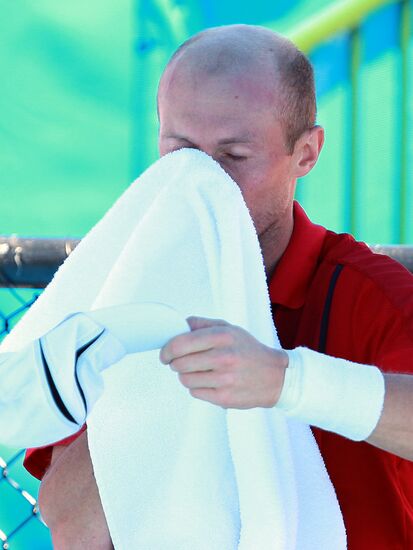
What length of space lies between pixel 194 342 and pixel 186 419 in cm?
Result: 26

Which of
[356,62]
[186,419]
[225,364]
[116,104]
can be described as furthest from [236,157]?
[116,104]

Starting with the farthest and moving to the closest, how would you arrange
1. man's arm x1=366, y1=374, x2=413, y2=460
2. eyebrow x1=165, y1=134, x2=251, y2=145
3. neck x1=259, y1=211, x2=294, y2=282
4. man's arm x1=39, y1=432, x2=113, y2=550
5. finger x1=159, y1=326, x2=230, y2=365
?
neck x1=259, y1=211, x2=294, y2=282 < eyebrow x1=165, y1=134, x2=251, y2=145 < man's arm x1=39, y1=432, x2=113, y2=550 < man's arm x1=366, y1=374, x2=413, y2=460 < finger x1=159, y1=326, x2=230, y2=365

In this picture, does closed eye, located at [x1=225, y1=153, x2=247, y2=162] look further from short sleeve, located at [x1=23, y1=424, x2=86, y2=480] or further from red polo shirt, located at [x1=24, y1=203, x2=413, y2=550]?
short sleeve, located at [x1=23, y1=424, x2=86, y2=480]

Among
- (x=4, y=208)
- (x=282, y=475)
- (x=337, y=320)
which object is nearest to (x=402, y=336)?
(x=337, y=320)

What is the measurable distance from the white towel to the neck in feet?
0.94

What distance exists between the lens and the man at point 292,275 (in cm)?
126

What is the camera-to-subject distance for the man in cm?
126

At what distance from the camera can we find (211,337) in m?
0.95

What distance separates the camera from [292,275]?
1463mm

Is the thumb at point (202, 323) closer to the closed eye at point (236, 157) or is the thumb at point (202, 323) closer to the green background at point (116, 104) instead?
the closed eye at point (236, 157)

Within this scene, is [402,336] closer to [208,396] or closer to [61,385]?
[208,396]

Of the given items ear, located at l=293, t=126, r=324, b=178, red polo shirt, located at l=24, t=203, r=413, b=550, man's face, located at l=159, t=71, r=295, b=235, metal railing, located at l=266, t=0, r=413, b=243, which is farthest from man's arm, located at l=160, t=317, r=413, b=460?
metal railing, located at l=266, t=0, r=413, b=243

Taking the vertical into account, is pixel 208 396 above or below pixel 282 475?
above

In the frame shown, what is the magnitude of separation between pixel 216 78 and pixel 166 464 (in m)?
0.57
